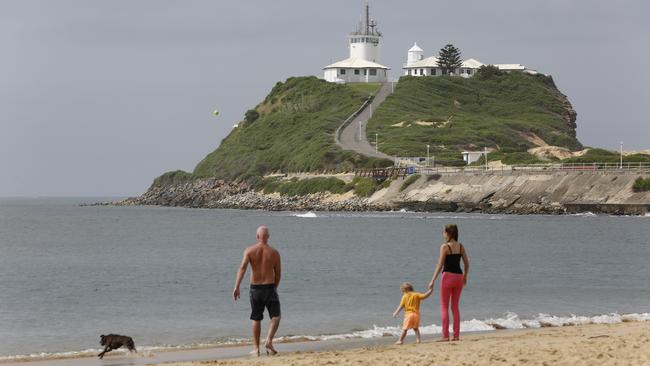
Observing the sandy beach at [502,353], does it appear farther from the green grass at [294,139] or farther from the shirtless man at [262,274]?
the green grass at [294,139]

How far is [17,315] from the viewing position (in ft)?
105

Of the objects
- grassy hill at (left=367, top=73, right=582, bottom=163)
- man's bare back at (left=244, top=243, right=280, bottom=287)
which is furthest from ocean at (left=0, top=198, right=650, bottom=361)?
grassy hill at (left=367, top=73, right=582, bottom=163)

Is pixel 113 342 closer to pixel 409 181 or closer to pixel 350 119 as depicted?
pixel 409 181

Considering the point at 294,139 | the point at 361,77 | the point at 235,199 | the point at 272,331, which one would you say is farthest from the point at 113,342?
the point at 361,77

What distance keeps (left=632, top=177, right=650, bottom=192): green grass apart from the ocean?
3.14 m

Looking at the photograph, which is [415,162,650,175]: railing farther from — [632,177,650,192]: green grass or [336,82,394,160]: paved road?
[336,82,394,160]: paved road

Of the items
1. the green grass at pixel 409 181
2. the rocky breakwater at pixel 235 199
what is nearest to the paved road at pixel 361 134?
the rocky breakwater at pixel 235 199

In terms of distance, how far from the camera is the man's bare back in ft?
59.6

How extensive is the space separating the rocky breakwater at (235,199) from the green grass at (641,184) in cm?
2988

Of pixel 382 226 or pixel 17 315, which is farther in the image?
pixel 382 226

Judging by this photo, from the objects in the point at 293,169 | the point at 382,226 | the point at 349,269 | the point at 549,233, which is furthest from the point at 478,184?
the point at 349,269

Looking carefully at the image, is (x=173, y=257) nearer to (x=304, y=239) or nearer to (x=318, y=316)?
(x=304, y=239)

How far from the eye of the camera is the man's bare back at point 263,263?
1816cm

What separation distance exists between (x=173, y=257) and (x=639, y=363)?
146 ft
